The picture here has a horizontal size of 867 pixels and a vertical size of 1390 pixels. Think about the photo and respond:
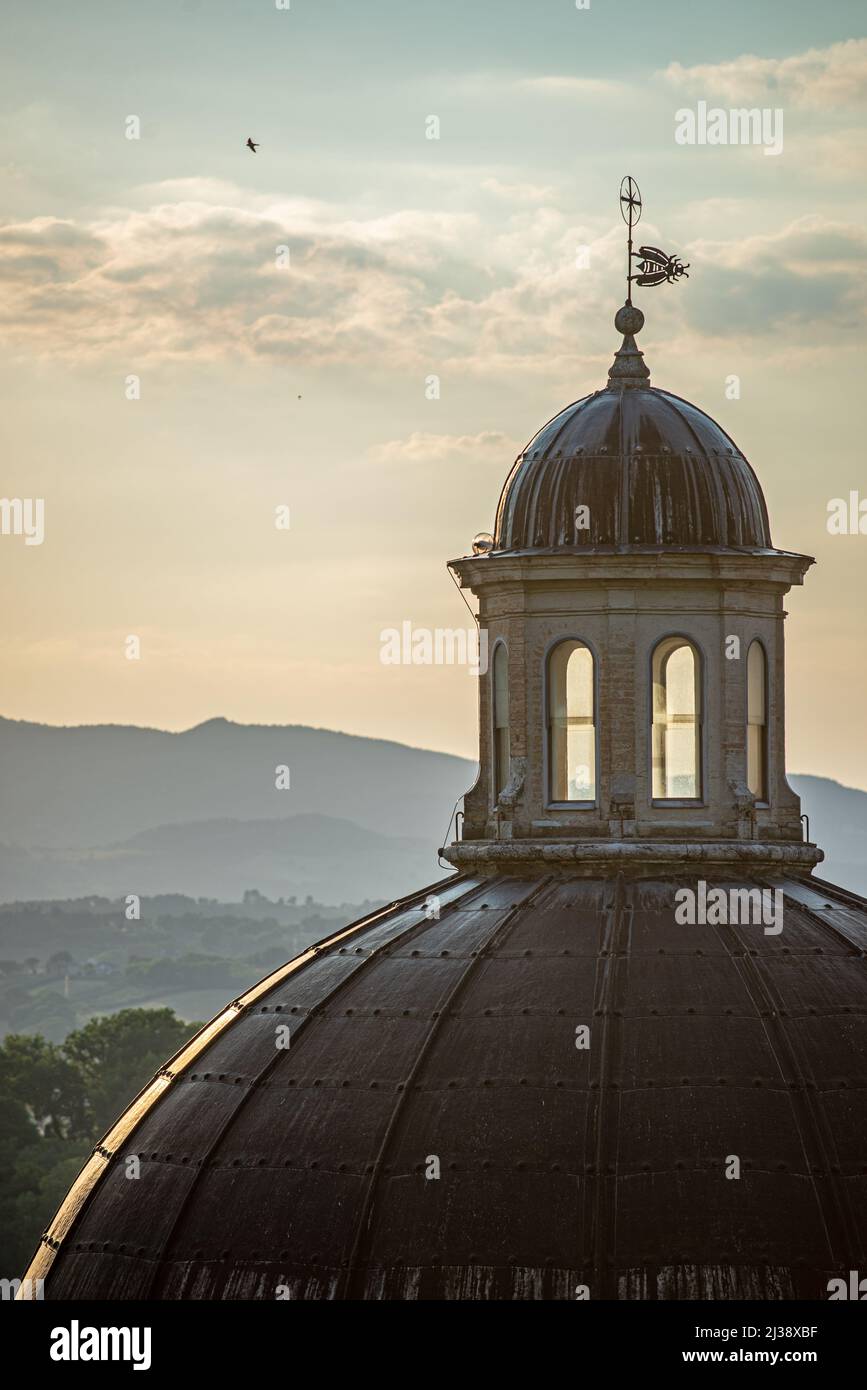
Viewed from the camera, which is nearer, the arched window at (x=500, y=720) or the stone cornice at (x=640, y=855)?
the stone cornice at (x=640, y=855)

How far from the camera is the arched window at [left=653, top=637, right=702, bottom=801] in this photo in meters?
52.4

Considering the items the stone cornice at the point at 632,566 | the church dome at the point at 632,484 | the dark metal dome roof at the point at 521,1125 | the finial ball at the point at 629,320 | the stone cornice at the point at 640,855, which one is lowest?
the dark metal dome roof at the point at 521,1125

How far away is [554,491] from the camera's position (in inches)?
2077

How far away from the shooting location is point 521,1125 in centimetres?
4484

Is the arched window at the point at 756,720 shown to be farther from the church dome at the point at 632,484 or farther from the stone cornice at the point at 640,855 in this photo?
the church dome at the point at 632,484

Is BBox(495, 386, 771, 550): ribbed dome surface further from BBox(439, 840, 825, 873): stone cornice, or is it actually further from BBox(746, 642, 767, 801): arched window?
BBox(439, 840, 825, 873): stone cornice

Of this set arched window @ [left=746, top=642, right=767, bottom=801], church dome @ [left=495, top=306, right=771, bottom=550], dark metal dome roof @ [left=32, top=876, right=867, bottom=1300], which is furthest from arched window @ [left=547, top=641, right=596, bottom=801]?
arched window @ [left=746, top=642, right=767, bottom=801]

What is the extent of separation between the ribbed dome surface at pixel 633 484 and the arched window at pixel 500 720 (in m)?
2.01

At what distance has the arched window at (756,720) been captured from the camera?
53125 millimetres

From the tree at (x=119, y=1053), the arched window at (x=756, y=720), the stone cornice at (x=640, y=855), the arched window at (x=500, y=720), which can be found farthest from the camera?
the tree at (x=119, y=1053)

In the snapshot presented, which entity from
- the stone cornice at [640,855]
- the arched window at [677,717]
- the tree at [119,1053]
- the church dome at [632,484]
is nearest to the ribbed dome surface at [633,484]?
the church dome at [632,484]

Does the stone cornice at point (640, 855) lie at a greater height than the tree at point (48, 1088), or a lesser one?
lesser
